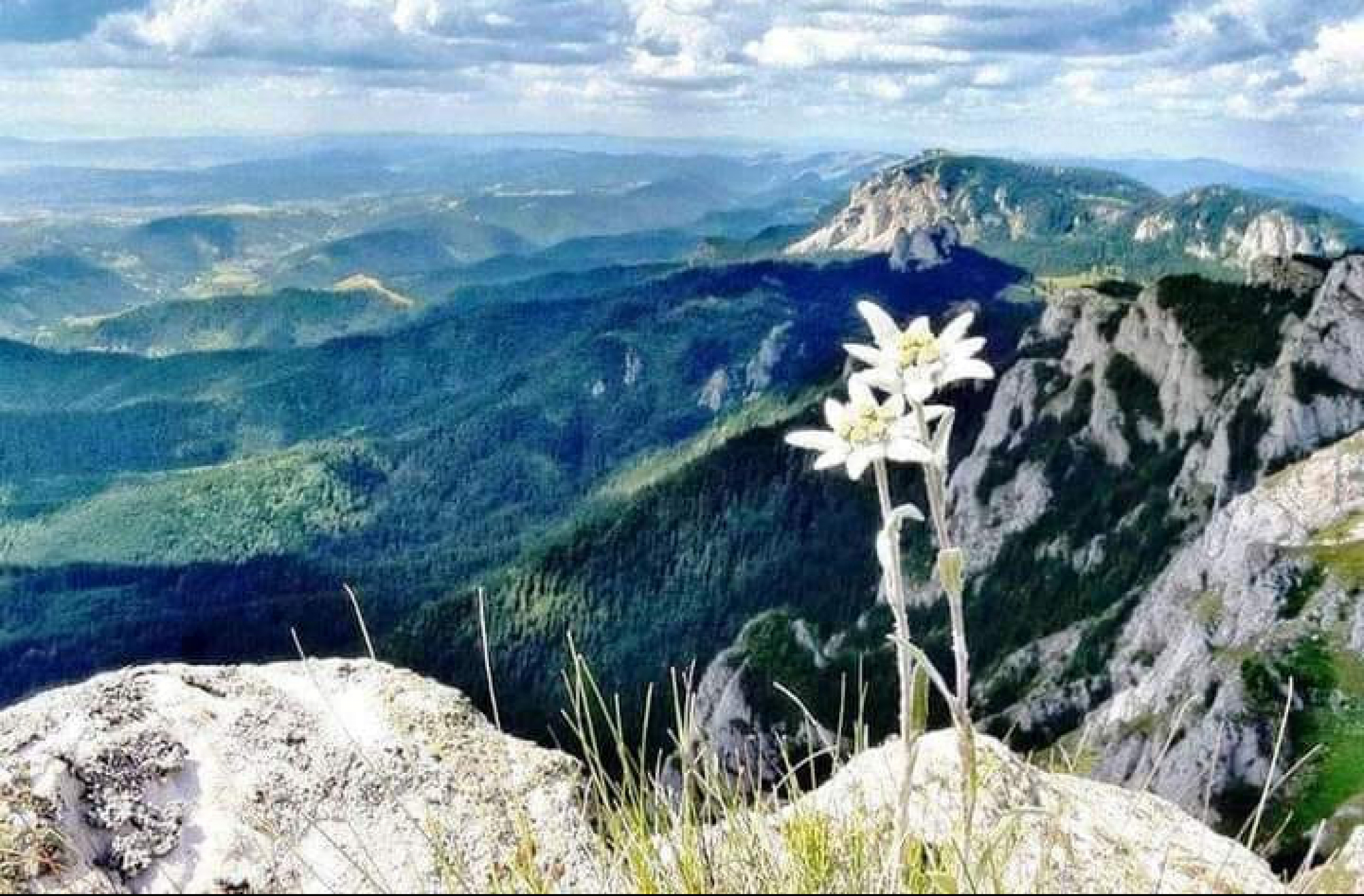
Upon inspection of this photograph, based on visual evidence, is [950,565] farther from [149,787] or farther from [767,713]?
[767,713]

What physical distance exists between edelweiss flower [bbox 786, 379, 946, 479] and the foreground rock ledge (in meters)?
1.30

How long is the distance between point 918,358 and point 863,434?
33 cm

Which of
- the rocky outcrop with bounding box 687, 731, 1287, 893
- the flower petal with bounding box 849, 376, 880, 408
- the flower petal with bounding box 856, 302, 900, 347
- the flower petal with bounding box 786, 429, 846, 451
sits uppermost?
the flower petal with bounding box 856, 302, 900, 347

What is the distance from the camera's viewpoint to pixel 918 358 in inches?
171

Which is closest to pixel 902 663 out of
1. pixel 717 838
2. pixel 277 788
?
pixel 717 838

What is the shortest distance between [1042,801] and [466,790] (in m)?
2.59

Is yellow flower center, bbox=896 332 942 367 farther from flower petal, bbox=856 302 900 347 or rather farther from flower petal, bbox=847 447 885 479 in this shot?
flower petal, bbox=847 447 885 479

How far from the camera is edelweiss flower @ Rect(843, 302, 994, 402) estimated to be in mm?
4176

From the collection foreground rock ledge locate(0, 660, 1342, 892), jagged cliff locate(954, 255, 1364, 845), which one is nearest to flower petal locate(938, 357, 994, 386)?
foreground rock ledge locate(0, 660, 1342, 892)

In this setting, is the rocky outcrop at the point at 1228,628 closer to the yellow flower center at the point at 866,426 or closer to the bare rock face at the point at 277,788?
the bare rock face at the point at 277,788

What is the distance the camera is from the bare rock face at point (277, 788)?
4.97 metres

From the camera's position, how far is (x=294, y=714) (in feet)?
19.9

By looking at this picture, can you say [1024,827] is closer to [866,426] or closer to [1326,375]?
[866,426]

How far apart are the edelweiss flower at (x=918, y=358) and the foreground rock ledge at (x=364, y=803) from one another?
4.88 feet
